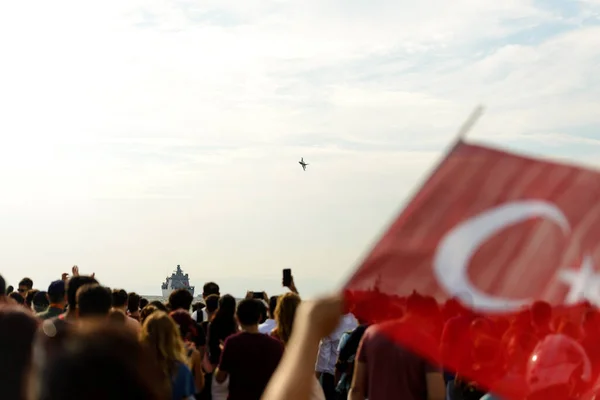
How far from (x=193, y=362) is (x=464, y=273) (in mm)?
3774

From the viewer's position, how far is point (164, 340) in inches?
269

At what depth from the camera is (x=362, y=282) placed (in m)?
4.46

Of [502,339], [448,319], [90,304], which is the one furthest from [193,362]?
[448,319]

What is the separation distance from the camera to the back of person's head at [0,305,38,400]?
625cm

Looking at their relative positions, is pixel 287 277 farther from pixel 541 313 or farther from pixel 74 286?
pixel 541 313

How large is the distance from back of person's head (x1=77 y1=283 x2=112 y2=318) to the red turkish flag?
7.09 ft

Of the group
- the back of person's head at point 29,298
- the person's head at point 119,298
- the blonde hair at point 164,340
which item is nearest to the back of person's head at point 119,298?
the person's head at point 119,298

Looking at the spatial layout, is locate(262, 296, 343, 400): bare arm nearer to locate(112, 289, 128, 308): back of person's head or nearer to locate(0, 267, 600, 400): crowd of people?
locate(0, 267, 600, 400): crowd of people

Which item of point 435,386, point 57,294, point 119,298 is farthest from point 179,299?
point 435,386

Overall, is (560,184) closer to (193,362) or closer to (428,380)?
(428,380)

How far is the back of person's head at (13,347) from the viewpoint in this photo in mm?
6254

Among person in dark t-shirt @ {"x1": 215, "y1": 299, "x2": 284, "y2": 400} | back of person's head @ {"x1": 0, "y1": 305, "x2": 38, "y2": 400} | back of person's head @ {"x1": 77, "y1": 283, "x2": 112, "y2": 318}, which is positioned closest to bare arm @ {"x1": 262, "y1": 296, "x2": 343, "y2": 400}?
back of person's head @ {"x1": 77, "y1": 283, "x2": 112, "y2": 318}

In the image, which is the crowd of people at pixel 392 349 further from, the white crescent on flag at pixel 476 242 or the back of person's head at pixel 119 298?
the back of person's head at pixel 119 298

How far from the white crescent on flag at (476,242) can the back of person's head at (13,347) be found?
2.89 metres
